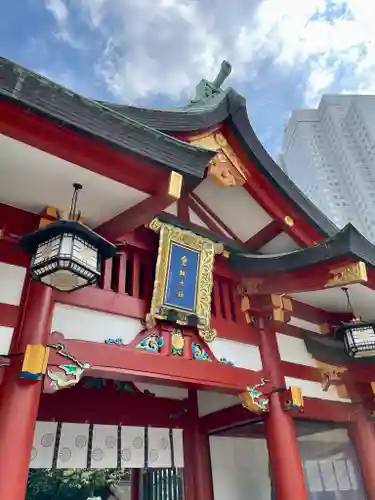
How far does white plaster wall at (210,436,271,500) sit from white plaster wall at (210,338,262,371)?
6.06ft

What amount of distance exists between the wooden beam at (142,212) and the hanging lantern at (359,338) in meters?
3.70

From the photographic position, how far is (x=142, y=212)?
166 inches

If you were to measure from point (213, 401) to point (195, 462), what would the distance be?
934 mm

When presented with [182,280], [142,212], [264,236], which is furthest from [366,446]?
[142,212]

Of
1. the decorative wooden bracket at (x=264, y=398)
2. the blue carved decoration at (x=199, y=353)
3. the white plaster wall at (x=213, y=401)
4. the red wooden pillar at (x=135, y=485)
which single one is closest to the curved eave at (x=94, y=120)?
the blue carved decoration at (x=199, y=353)

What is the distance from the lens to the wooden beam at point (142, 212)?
12.7 ft

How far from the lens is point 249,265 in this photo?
5656mm

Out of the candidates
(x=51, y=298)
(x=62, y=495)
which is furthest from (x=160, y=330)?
(x=62, y=495)

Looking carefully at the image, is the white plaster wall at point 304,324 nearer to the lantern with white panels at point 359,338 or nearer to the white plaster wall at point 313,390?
the lantern with white panels at point 359,338

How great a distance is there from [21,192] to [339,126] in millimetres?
40476

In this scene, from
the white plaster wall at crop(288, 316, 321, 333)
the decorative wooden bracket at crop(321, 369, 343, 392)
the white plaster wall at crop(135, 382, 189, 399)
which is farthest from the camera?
the white plaster wall at crop(288, 316, 321, 333)

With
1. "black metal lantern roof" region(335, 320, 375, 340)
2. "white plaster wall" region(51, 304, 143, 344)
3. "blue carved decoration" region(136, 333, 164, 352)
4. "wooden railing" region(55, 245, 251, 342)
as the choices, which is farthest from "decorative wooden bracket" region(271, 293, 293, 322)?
"white plaster wall" region(51, 304, 143, 344)

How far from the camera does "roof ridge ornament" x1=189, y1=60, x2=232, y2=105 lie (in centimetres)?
734

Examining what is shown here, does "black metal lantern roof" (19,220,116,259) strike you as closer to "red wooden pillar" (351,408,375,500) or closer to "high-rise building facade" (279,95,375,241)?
"red wooden pillar" (351,408,375,500)
